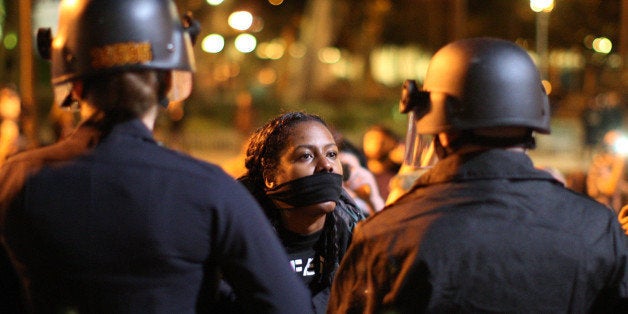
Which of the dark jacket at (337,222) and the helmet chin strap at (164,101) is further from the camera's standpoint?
the dark jacket at (337,222)

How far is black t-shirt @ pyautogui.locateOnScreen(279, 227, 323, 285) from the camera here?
3.71 m

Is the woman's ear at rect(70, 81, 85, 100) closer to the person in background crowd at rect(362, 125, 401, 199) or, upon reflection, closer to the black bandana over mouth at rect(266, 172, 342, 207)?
the black bandana over mouth at rect(266, 172, 342, 207)

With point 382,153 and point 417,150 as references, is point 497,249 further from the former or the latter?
point 382,153

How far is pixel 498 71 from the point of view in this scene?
99.9 inches

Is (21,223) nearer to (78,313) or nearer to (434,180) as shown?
(78,313)

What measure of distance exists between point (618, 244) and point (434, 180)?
0.52 m

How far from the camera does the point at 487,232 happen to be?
2338mm

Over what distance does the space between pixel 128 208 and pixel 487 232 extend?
0.93m

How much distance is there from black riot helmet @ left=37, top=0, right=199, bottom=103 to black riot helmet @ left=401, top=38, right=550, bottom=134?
727 millimetres

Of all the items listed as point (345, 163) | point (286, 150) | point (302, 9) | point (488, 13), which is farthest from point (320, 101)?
point (286, 150)

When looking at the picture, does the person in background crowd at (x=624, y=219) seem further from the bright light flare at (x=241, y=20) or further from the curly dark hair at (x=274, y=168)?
the bright light flare at (x=241, y=20)

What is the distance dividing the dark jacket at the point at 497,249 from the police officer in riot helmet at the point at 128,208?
0.28 meters

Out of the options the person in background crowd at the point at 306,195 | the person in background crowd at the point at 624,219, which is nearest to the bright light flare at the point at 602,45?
the person in background crowd at the point at 306,195

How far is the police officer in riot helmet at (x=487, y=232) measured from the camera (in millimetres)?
2334
